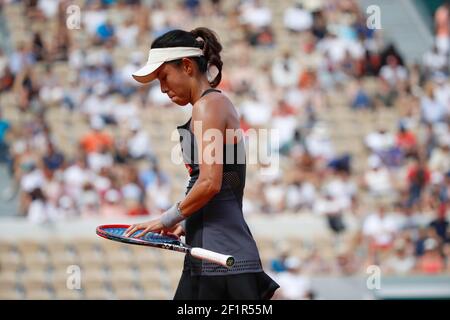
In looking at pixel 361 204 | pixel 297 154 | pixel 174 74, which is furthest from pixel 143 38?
pixel 174 74

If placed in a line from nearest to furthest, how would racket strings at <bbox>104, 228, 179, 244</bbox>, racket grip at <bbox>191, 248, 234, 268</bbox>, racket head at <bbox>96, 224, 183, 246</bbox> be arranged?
racket grip at <bbox>191, 248, 234, 268</bbox> → racket head at <bbox>96, 224, 183, 246</bbox> → racket strings at <bbox>104, 228, 179, 244</bbox>

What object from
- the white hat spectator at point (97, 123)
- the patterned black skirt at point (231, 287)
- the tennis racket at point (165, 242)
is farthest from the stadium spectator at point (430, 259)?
the patterned black skirt at point (231, 287)

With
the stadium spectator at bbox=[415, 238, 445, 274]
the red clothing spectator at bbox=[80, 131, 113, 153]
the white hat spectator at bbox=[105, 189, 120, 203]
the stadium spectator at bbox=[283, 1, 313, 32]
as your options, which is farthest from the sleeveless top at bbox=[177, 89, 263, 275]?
the stadium spectator at bbox=[283, 1, 313, 32]

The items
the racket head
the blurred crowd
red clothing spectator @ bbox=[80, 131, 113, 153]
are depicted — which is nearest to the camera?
the racket head

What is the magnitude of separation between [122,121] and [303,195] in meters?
2.78

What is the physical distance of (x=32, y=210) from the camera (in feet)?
42.7

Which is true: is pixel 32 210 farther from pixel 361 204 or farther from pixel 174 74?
pixel 174 74

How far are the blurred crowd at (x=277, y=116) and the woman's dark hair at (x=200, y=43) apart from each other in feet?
20.9

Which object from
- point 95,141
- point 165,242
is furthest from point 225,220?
point 95,141

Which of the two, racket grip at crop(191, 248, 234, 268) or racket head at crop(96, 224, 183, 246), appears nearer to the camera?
racket grip at crop(191, 248, 234, 268)

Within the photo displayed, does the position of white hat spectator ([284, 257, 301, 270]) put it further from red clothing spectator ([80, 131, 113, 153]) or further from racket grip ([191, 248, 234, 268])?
racket grip ([191, 248, 234, 268])

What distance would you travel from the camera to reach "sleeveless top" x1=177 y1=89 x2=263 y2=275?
5.04m

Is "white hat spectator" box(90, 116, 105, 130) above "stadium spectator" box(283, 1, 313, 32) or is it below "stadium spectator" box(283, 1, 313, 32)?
below

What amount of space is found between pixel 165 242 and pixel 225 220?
35 cm
